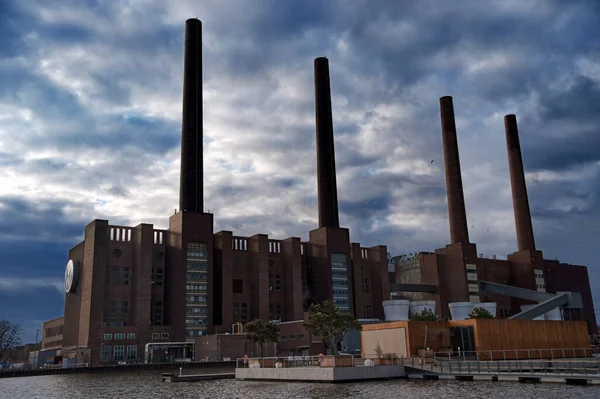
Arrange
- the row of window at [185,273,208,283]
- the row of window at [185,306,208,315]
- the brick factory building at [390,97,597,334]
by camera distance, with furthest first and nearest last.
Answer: the brick factory building at [390,97,597,334] < the row of window at [185,273,208,283] < the row of window at [185,306,208,315]

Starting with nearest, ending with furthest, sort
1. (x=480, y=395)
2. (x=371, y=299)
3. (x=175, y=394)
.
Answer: (x=480, y=395), (x=175, y=394), (x=371, y=299)

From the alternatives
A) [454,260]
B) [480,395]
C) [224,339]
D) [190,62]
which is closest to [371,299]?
[454,260]

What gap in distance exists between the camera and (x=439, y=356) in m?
63.1

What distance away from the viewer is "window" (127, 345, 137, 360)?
386 feet

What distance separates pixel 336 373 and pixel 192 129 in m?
94.4

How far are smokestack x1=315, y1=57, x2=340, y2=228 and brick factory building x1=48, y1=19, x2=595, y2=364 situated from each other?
0.26m

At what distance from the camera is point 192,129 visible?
5379 inches

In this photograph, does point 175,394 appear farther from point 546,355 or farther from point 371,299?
point 371,299

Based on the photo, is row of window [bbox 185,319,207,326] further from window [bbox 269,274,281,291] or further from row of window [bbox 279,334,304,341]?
window [bbox 269,274,281,291]

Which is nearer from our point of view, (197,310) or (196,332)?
(196,332)

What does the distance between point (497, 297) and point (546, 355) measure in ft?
320

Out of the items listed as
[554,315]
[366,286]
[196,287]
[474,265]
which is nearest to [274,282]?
[196,287]

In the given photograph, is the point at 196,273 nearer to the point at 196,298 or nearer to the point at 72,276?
the point at 196,298

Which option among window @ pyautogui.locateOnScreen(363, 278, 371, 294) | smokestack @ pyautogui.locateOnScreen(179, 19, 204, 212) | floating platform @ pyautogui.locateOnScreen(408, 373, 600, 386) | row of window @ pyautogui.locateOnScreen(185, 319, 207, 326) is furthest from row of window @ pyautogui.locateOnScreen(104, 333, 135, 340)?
floating platform @ pyautogui.locateOnScreen(408, 373, 600, 386)
